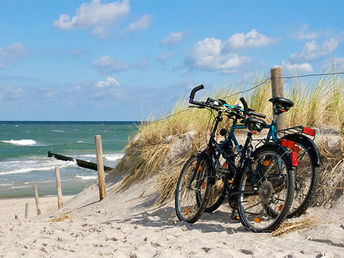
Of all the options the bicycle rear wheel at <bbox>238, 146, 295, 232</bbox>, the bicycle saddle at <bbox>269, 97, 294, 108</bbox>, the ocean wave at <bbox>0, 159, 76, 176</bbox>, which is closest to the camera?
the bicycle rear wheel at <bbox>238, 146, 295, 232</bbox>

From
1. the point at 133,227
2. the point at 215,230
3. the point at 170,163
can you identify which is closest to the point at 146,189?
the point at 170,163

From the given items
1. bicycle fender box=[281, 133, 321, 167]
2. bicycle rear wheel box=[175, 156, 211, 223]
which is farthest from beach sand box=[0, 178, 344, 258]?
bicycle fender box=[281, 133, 321, 167]

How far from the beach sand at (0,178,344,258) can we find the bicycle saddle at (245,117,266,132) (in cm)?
111

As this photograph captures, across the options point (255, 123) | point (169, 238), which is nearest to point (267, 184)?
point (255, 123)

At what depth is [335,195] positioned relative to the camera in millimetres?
4977

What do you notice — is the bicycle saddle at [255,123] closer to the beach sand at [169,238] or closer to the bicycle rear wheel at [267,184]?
the bicycle rear wheel at [267,184]

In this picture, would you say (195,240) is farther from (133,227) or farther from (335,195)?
(335,195)

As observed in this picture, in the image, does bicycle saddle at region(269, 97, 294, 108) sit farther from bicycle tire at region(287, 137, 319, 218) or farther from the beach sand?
the beach sand

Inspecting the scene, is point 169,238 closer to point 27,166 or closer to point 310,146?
point 310,146

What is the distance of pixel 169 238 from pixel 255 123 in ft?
5.04

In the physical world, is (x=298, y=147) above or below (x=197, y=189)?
above

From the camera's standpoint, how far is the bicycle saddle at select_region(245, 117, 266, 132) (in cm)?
466

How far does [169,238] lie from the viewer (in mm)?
4582

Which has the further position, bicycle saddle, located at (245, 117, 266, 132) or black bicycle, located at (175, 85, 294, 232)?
bicycle saddle, located at (245, 117, 266, 132)
